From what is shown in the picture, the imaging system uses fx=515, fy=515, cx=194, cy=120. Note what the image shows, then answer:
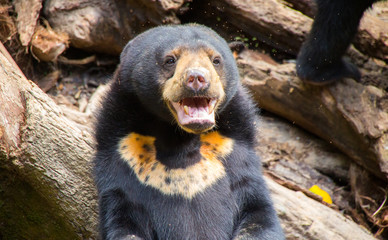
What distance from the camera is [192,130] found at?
361cm

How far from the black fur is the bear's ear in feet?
7.66

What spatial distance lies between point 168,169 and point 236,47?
295 centimetres

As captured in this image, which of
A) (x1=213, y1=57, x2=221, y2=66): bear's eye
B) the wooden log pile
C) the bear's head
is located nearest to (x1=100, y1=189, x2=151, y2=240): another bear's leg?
the bear's head

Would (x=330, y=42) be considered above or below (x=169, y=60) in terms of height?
below

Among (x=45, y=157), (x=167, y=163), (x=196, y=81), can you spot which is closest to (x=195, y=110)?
(x=196, y=81)

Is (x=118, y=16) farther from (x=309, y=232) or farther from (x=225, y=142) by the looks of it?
(x=309, y=232)

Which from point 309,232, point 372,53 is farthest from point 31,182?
point 372,53

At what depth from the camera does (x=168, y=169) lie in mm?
4043

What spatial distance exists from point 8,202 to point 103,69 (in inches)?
128

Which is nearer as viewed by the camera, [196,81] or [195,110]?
[196,81]

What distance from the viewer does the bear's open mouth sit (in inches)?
141

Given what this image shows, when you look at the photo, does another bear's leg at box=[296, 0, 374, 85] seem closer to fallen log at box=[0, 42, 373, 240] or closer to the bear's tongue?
the bear's tongue

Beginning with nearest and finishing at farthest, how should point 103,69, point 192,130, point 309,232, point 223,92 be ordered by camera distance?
point 192,130, point 223,92, point 309,232, point 103,69

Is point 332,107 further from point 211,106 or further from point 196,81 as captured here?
point 196,81
